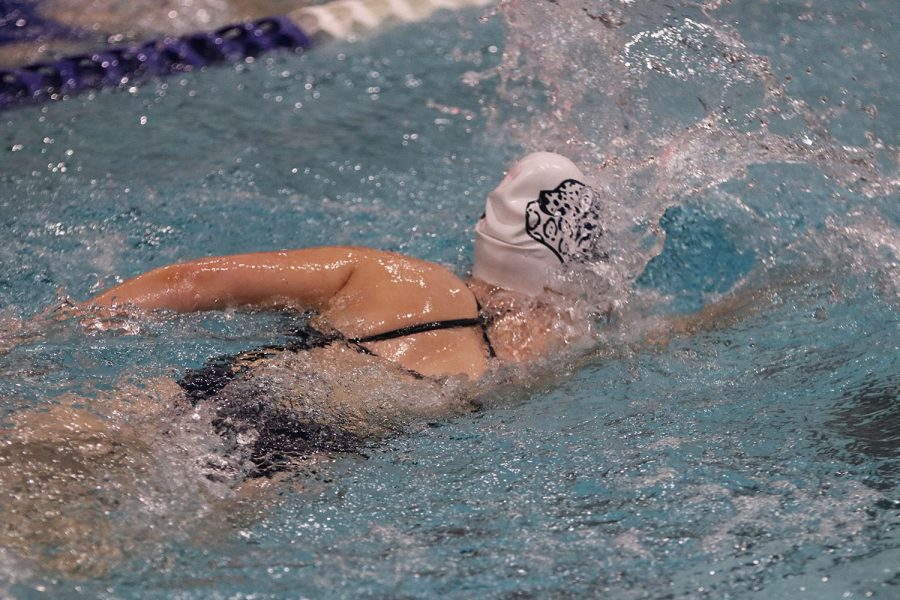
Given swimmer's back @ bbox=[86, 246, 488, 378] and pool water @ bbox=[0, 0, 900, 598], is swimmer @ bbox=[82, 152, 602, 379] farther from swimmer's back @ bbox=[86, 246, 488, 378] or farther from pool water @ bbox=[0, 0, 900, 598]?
pool water @ bbox=[0, 0, 900, 598]

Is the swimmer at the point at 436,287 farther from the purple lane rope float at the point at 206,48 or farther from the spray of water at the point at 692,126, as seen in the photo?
the purple lane rope float at the point at 206,48

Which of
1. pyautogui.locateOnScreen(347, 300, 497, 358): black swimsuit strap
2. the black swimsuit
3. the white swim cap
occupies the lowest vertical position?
the black swimsuit

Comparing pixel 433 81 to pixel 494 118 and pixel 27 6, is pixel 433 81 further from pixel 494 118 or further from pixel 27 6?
pixel 27 6

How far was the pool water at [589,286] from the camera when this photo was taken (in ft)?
7.36

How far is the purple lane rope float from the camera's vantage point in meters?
5.30

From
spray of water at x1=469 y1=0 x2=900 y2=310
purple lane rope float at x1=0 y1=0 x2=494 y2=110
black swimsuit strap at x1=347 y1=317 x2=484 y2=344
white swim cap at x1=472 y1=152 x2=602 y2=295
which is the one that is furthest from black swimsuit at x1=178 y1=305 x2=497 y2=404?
purple lane rope float at x1=0 y1=0 x2=494 y2=110

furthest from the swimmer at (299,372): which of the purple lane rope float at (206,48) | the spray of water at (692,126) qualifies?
the purple lane rope float at (206,48)

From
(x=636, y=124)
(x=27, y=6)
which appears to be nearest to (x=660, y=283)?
(x=636, y=124)

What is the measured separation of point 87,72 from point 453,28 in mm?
2150

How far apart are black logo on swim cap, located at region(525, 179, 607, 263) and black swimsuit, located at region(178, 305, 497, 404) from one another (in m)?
0.33

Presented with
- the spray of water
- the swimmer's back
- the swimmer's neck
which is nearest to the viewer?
the swimmer's back

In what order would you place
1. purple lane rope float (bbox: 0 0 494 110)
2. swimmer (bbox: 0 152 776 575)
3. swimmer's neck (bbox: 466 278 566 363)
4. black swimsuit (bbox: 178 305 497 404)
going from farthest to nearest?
purple lane rope float (bbox: 0 0 494 110)
swimmer's neck (bbox: 466 278 566 363)
black swimsuit (bbox: 178 305 497 404)
swimmer (bbox: 0 152 776 575)

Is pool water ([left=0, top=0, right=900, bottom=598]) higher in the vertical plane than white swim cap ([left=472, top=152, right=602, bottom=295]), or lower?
lower

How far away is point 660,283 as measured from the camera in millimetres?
3898
